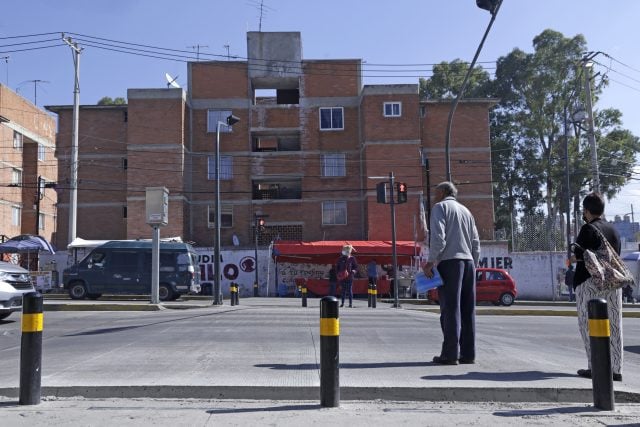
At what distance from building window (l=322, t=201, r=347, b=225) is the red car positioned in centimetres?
1561

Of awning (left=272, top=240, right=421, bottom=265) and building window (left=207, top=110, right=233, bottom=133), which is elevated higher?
building window (left=207, top=110, right=233, bottom=133)

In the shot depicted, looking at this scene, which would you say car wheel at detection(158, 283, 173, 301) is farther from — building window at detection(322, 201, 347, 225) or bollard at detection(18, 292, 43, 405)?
bollard at detection(18, 292, 43, 405)

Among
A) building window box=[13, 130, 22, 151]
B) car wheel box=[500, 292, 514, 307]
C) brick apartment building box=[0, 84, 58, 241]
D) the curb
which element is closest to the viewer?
the curb

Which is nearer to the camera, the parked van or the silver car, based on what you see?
the silver car

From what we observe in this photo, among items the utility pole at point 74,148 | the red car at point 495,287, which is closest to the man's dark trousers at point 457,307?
the red car at point 495,287

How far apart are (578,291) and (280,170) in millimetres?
35649

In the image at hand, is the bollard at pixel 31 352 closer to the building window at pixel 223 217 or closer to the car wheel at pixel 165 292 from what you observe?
the car wheel at pixel 165 292

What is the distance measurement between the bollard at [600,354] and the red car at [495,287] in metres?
21.2

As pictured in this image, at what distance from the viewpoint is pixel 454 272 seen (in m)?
6.64

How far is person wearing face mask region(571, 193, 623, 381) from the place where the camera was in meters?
6.20

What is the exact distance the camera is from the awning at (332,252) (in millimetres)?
31859

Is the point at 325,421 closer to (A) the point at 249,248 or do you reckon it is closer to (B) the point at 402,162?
(A) the point at 249,248

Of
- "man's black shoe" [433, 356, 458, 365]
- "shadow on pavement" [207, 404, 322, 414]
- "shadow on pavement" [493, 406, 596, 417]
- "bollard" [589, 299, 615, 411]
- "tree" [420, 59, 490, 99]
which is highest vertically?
"tree" [420, 59, 490, 99]

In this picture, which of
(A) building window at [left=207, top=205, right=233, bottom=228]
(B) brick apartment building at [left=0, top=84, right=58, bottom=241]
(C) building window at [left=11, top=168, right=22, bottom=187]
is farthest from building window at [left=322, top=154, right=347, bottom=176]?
(C) building window at [left=11, top=168, right=22, bottom=187]
